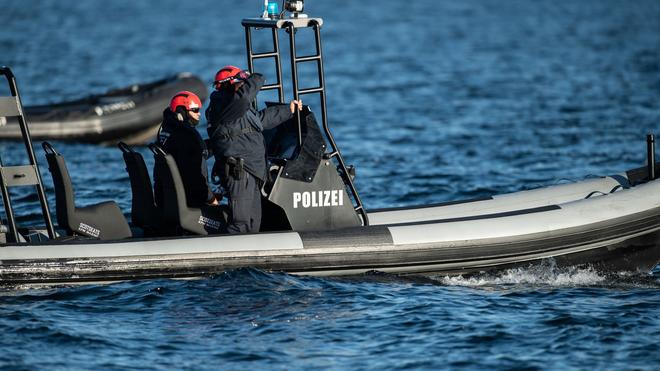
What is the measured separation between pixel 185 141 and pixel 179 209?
0.55 metres

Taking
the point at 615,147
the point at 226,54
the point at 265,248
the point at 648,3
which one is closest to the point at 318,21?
the point at 265,248

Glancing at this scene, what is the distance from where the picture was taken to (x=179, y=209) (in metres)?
9.30

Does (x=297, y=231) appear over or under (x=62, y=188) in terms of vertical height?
under

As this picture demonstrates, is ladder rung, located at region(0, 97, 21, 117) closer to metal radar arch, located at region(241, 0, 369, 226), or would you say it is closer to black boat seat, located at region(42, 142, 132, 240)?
black boat seat, located at region(42, 142, 132, 240)

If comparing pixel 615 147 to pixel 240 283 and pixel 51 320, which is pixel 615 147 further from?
pixel 51 320

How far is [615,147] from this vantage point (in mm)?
17422

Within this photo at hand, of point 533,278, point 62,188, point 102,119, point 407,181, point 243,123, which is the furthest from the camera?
point 102,119

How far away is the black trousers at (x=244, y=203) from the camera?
9312 millimetres

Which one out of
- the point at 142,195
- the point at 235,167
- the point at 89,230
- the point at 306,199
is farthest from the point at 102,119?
the point at 235,167

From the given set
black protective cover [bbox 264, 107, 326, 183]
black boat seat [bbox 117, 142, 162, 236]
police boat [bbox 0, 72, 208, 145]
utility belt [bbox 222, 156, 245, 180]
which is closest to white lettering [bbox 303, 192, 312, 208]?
black protective cover [bbox 264, 107, 326, 183]

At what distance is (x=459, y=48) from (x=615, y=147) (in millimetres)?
18196

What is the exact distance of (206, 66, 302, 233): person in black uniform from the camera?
9188 mm

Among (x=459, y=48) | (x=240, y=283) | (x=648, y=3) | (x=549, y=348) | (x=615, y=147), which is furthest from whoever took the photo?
(x=648, y=3)

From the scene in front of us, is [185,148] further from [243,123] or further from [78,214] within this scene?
[78,214]
